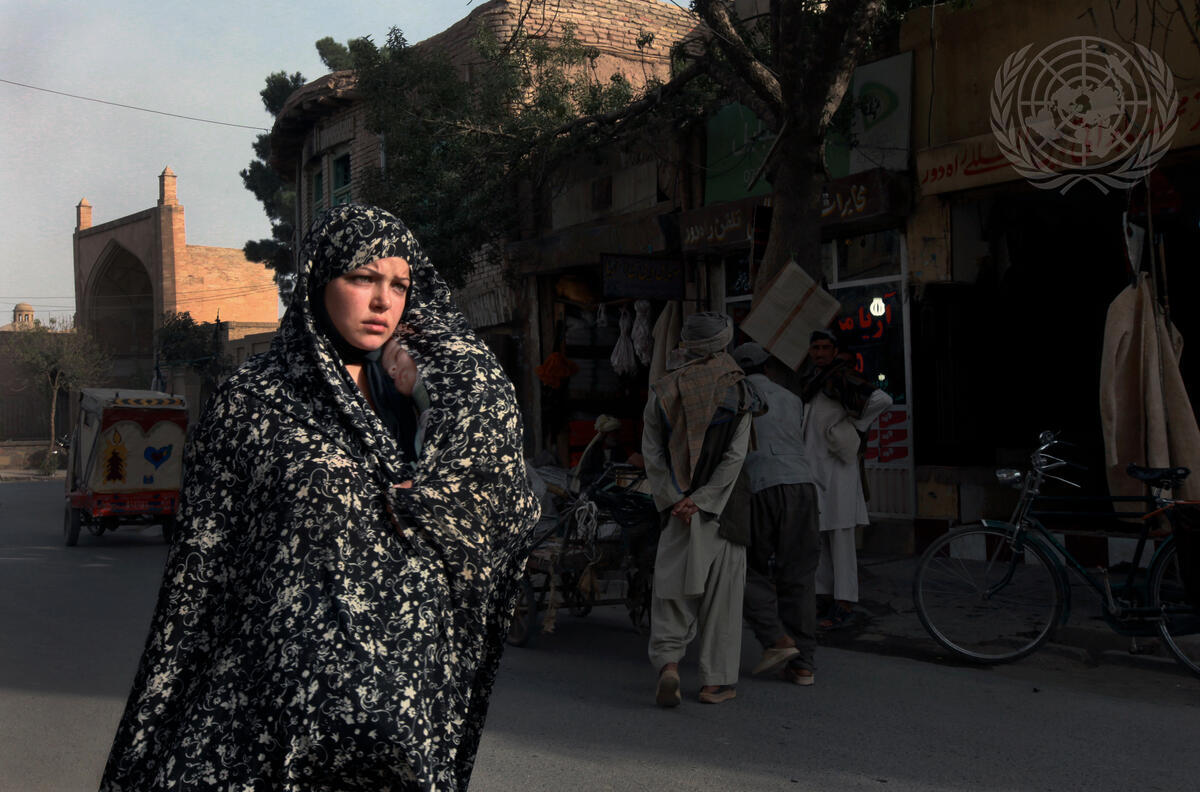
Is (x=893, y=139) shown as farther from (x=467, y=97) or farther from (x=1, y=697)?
(x=1, y=697)

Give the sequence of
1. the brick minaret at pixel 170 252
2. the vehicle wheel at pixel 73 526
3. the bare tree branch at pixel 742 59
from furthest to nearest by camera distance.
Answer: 1. the brick minaret at pixel 170 252
2. the vehicle wheel at pixel 73 526
3. the bare tree branch at pixel 742 59

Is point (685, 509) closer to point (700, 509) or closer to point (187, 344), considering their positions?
point (700, 509)

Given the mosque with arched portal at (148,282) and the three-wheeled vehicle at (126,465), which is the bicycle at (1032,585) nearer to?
the three-wheeled vehicle at (126,465)

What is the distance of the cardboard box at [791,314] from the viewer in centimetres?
819

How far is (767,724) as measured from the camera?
5.23 m

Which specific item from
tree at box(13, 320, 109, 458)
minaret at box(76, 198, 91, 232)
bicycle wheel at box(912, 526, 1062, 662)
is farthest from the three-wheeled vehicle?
minaret at box(76, 198, 91, 232)

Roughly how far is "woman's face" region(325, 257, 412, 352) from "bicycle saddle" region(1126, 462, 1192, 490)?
499cm

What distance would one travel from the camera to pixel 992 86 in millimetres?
9680

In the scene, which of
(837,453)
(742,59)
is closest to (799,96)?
(742,59)

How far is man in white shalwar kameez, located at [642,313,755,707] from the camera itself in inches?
223

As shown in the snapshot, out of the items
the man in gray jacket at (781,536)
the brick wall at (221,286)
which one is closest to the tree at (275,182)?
the brick wall at (221,286)

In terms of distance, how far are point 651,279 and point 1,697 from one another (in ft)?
25.7

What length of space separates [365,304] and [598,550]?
4.83m
